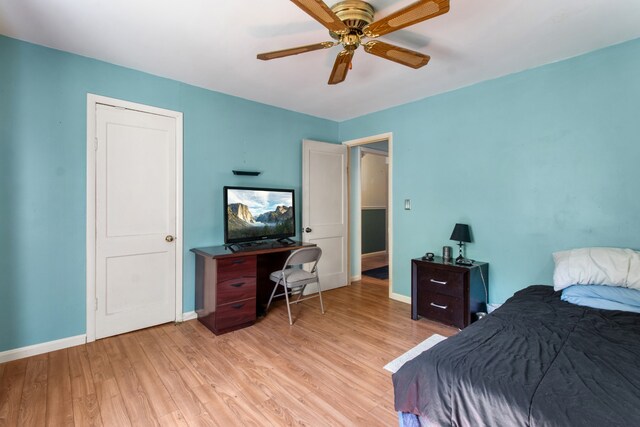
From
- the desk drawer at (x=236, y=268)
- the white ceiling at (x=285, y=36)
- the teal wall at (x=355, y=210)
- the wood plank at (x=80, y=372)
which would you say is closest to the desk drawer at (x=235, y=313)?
the desk drawer at (x=236, y=268)

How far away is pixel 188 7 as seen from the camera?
6.35 feet

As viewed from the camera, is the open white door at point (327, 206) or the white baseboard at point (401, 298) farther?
the open white door at point (327, 206)

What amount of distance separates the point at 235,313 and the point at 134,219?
134 centimetres

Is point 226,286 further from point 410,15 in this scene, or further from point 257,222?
point 410,15

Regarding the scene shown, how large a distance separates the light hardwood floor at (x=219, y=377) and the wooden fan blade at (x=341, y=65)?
7.43ft

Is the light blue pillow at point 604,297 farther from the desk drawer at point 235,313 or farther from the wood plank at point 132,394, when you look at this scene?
the wood plank at point 132,394

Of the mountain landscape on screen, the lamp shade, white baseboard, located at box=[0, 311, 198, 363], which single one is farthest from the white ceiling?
white baseboard, located at box=[0, 311, 198, 363]

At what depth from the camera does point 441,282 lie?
9.73 feet

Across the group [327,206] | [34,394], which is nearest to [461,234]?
[327,206]

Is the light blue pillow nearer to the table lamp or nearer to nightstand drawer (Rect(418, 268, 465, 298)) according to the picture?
nightstand drawer (Rect(418, 268, 465, 298))

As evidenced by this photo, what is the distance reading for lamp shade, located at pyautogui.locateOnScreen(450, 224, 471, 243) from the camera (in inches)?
121

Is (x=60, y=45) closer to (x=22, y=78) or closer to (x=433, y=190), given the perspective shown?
(x=22, y=78)

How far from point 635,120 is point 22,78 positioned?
484cm

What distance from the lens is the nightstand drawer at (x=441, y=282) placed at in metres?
2.83
